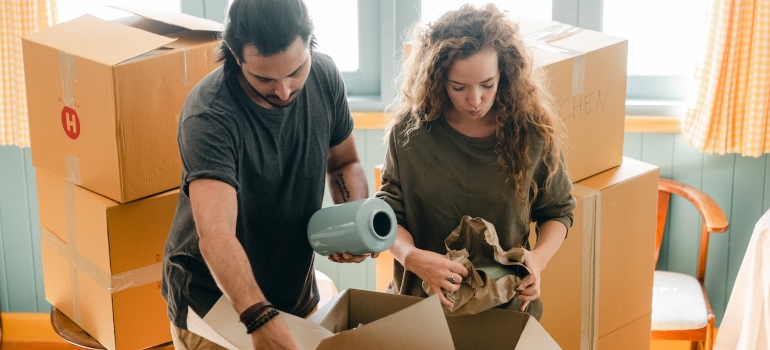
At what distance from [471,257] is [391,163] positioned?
0.28 m

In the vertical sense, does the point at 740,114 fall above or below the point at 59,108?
below

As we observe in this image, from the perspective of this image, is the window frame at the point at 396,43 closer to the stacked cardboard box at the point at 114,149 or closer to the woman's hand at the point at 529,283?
the stacked cardboard box at the point at 114,149

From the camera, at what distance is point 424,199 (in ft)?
5.62

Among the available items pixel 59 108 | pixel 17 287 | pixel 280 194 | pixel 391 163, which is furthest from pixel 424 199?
pixel 17 287

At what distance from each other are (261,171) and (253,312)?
0.32 meters

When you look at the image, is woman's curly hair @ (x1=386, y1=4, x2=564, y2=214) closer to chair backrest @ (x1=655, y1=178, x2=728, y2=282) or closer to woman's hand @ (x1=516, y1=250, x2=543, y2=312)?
woman's hand @ (x1=516, y1=250, x2=543, y2=312)

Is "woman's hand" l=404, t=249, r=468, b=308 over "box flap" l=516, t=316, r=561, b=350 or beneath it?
over

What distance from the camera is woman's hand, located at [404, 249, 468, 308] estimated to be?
57.9 inches

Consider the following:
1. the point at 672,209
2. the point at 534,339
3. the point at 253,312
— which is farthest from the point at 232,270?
the point at 672,209

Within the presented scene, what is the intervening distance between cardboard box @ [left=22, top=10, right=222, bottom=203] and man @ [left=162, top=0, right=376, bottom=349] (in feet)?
1.27

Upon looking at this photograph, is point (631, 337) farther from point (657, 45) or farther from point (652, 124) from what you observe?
point (657, 45)

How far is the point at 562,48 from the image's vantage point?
2186 millimetres

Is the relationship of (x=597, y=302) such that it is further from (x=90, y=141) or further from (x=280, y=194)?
(x=90, y=141)

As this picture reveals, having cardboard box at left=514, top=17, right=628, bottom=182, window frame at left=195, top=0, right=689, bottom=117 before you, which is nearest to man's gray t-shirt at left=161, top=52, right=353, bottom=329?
cardboard box at left=514, top=17, right=628, bottom=182
